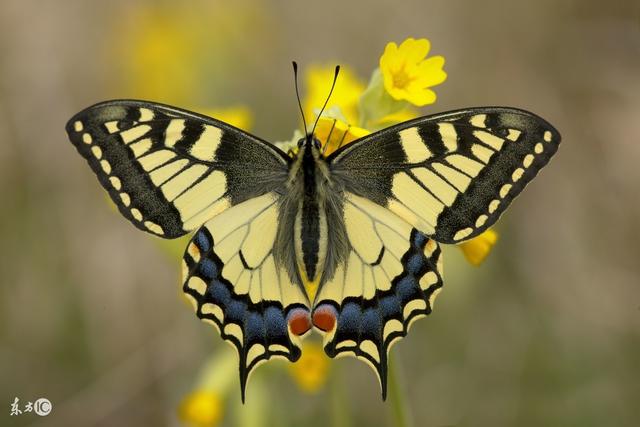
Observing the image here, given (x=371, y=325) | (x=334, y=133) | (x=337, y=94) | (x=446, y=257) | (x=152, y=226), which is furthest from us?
(x=446, y=257)

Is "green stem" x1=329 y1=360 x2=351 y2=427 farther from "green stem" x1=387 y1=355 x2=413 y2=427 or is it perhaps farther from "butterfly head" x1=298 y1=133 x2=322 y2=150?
"butterfly head" x1=298 y1=133 x2=322 y2=150

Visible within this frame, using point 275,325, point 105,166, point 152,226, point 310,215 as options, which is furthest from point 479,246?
point 105,166

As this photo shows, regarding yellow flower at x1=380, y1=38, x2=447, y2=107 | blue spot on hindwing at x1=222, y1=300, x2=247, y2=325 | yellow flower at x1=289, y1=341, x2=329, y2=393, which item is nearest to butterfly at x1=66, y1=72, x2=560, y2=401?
blue spot on hindwing at x1=222, y1=300, x2=247, y2=325

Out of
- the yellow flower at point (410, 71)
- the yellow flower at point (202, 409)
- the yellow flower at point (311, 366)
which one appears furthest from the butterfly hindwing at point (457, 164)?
the yellow flower at point (202, 409)

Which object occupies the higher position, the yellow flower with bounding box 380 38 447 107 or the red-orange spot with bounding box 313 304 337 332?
the yellow flower with bounding box 380 38 447 107

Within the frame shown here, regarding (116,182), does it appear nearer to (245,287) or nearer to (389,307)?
(245,287)

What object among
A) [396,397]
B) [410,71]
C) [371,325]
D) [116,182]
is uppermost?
[410,71]
